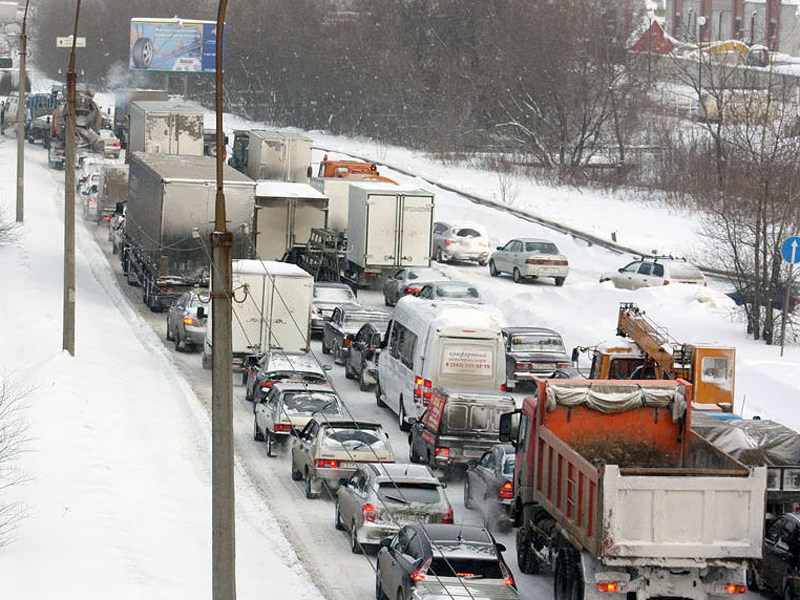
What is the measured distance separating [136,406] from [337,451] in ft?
23.0

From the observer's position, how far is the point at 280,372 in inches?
1110

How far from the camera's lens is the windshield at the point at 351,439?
22.7 metres

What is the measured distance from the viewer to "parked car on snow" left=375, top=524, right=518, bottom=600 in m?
16.1

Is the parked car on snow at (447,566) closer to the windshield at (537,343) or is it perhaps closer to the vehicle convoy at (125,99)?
the windshield at (537,343)

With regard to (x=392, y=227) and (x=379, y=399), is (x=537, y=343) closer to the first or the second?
(x=379, y=399)

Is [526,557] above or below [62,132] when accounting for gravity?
below

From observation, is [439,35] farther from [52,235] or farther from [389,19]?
[52,235]

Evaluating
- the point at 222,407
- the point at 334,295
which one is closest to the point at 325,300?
the point at 334,295

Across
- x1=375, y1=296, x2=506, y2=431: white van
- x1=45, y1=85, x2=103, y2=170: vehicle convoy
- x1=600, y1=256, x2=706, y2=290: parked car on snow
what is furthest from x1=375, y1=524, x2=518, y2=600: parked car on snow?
x1=45, y1=85, x2=103, y2=170: vehicle convoy

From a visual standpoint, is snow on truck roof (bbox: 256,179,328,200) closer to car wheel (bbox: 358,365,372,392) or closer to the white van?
car wheel (bbox: 358,365,372,392)

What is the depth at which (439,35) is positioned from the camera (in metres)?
100

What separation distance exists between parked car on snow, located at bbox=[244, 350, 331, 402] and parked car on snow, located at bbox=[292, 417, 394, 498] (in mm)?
4401

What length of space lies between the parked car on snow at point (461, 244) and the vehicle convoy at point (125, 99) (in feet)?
103

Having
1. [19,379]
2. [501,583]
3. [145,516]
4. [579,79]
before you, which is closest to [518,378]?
[19,379]
